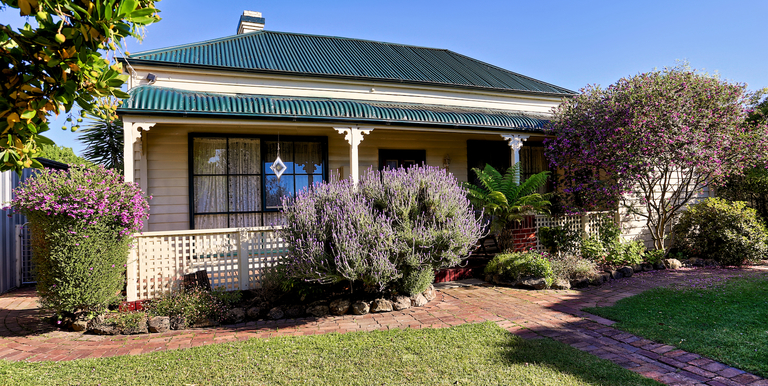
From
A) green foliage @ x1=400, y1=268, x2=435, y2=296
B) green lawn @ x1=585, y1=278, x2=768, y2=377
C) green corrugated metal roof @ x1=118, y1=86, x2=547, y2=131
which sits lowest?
green lawn @ x1=585, y1=278, x2=768, y2=377

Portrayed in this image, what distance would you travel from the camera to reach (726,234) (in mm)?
8953

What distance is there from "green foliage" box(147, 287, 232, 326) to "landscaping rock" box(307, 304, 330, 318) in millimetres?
1221

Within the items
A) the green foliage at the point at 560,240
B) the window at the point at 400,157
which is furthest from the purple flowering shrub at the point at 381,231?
the window at the point at 400,157

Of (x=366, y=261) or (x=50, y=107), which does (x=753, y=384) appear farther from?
(x=50, y=107)

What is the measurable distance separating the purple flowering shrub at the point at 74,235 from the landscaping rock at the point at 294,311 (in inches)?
93.8

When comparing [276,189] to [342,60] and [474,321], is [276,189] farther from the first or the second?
[474,321]

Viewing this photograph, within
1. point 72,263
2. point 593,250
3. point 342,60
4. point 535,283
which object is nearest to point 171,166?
point 72,263

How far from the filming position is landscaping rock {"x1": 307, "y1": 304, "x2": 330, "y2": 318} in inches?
222

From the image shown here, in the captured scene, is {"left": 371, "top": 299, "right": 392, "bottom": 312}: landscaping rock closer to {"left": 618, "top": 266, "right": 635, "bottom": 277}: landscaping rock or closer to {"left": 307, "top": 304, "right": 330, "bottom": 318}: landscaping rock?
{"left": 307, "top": 304, "right": 330, "bottom": 318}: landscaping rock

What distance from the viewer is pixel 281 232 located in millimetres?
5879

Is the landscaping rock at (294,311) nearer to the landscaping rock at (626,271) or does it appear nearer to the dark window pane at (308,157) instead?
the dark window pane at (308,157)

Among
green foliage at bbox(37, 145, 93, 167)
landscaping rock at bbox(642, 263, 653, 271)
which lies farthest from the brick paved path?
green foliage at bbox(37, 145, 93, 167)

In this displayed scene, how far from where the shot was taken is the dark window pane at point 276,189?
8.63 m

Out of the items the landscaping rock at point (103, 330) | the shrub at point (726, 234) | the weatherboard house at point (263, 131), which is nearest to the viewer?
the landscaping rock at point (103, 330)
